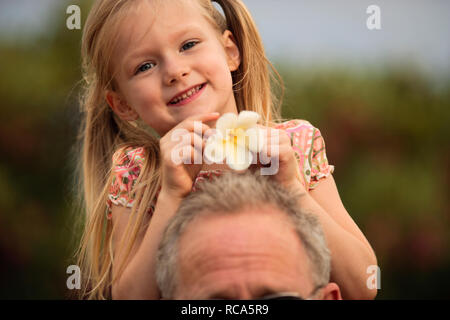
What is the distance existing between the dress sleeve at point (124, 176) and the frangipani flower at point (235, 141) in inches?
27.5

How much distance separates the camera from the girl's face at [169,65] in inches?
82.0

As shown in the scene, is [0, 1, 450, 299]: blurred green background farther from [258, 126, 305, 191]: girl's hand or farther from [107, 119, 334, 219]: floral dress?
[258, 126, 305, 191]: girl's hand

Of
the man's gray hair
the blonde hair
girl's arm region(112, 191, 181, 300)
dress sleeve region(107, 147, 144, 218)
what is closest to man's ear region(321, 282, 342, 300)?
the man's gray hair

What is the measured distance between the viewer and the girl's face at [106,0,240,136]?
208 cm

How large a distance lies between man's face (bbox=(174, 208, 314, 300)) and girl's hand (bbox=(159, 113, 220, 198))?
0.76 ft

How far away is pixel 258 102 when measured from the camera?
2.51 meters

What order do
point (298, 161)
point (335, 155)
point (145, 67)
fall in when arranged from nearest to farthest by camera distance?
1. point (145, 67)
2. point (298, 161)
3. point (335, 155)

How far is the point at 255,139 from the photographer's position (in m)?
1.71

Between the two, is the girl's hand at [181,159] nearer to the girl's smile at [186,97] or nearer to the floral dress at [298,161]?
the girl's smile at [186,97]

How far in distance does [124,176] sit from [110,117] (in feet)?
1.47

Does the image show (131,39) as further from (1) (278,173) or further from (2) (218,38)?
(1) (278,173)

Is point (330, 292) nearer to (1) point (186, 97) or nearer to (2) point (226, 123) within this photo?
(2) point (226, 123)

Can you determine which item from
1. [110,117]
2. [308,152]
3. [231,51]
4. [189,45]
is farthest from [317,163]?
[110,117]

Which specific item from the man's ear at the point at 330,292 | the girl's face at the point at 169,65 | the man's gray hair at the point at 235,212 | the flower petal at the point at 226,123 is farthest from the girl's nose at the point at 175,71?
Result: the man's ear at the point at 330,292
